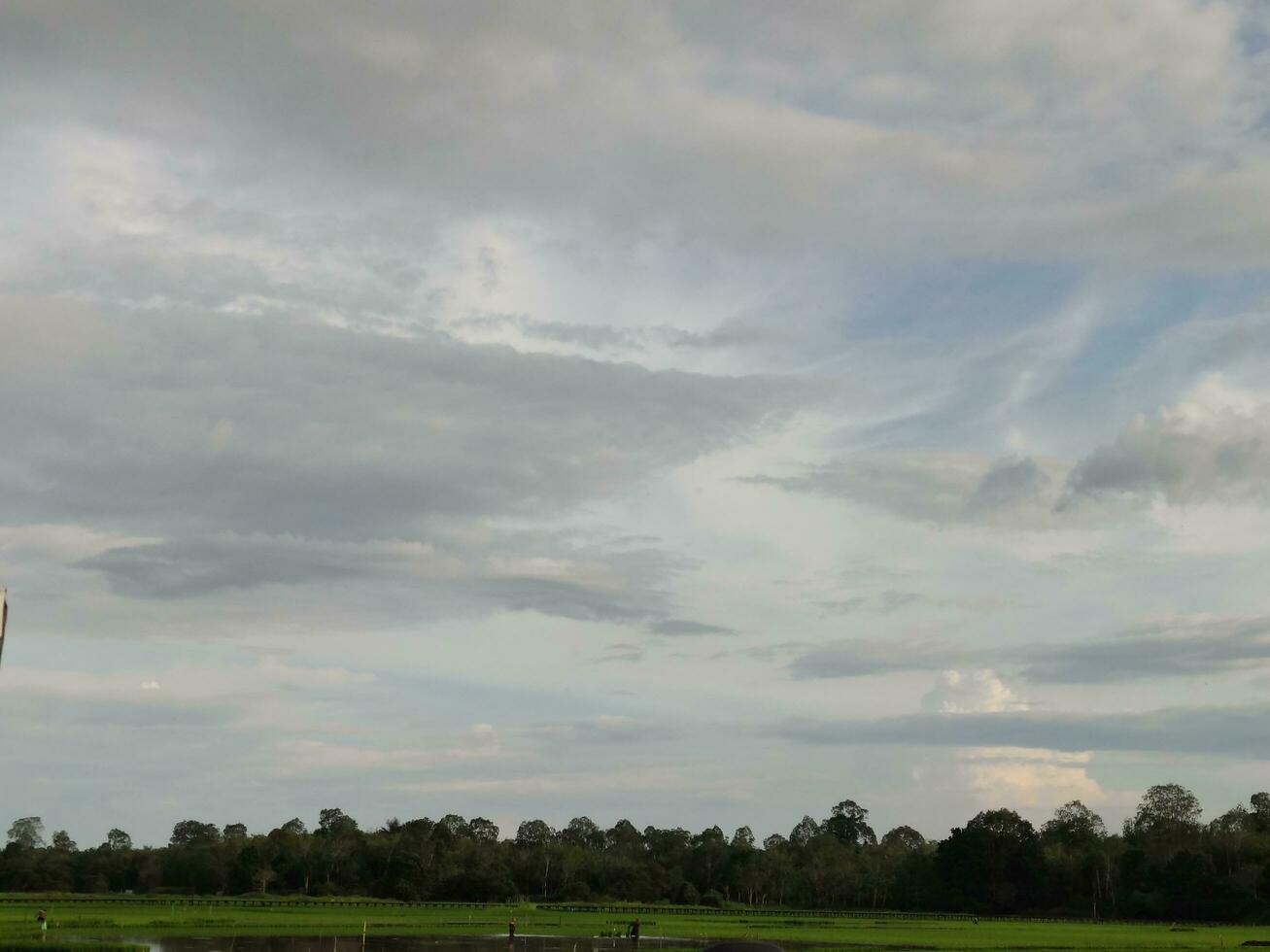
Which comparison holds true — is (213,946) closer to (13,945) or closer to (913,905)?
(13,945)

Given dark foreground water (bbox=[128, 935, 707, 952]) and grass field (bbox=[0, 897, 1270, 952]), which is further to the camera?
grass field (bbox=[0, 897, 1270, 952])

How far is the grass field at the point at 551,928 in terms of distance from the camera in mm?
94938

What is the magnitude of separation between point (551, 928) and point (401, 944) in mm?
33934

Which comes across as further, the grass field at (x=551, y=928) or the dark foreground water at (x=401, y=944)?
the grass field at (x=551, y=928)

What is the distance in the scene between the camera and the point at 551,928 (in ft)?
368

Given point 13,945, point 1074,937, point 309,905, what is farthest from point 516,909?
point 13,945

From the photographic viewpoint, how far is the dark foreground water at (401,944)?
2987 inches

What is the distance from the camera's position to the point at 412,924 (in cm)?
11106

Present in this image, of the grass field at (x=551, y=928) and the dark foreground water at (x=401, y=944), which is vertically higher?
the dark foreground water at (x=401, y=944)

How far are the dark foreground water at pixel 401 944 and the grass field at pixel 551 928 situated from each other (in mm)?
5727

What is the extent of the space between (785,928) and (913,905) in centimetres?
8727

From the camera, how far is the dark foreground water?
75875mm

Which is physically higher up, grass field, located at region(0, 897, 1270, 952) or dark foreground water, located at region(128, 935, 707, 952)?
dark foreground water, located at region(128, 935, 707, 952)

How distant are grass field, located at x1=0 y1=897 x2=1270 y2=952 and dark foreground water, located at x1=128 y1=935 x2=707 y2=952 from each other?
5.73m
